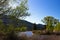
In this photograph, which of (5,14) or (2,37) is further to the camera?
(5,14)

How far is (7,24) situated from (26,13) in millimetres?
1768

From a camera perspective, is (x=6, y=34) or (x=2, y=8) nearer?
(x=6, y=34)

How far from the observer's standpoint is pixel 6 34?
11492mm

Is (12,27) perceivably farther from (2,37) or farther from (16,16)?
(2,37)

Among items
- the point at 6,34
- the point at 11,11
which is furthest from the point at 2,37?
the point at 11,11

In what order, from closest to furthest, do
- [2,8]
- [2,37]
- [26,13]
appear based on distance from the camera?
1. [2,37]
2. [2,8]
3. [26,13]

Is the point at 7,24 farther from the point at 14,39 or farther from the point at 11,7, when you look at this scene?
the point at 14,39

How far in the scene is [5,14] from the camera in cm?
1278

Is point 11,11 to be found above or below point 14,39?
above

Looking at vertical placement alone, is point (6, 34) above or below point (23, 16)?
below

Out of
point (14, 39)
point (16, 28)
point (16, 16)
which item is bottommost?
point (14, 39)

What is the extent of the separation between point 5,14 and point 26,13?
1722 millimetres

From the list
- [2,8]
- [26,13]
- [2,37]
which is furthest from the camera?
[26,13]

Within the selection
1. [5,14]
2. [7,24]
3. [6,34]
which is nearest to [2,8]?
[5,14]
